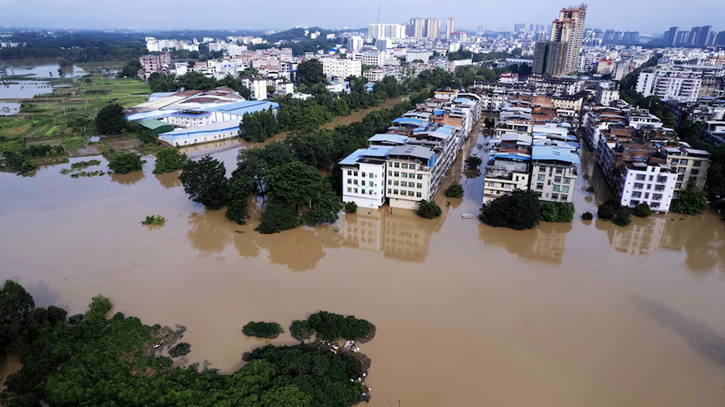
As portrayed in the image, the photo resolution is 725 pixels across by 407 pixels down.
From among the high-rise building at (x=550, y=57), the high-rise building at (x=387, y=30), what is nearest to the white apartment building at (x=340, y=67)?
the high-rise building at (x=550, y=57)

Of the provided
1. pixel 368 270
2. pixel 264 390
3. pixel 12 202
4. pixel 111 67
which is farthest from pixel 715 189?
pixel 111 67

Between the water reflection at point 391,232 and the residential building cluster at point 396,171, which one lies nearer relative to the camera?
the water reflection at point 391,232

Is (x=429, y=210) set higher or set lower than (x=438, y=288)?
higher

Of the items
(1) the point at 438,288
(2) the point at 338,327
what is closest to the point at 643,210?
(1) the point at 438,288

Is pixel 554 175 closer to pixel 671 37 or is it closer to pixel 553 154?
pixel 553 154

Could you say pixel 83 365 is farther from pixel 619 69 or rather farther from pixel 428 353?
pixel 619 69

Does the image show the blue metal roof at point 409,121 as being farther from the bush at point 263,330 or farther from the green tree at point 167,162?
the bush at point 263,330
